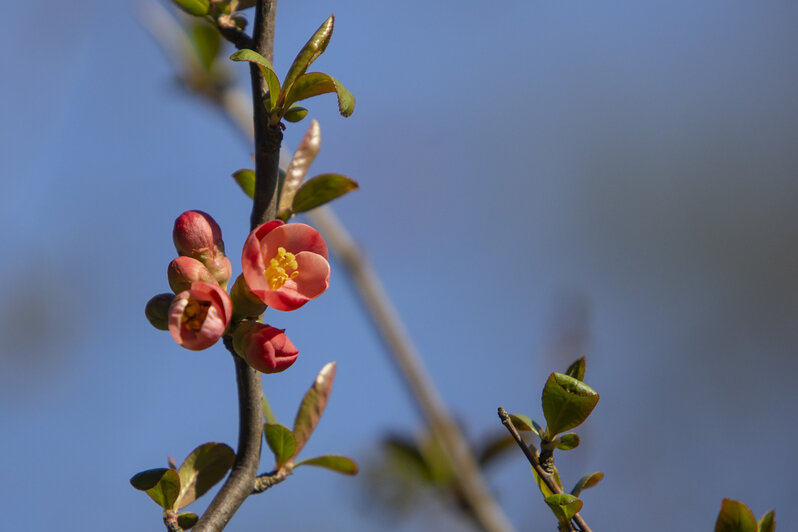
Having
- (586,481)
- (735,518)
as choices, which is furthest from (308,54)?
(735,518)

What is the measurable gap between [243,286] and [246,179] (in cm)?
20

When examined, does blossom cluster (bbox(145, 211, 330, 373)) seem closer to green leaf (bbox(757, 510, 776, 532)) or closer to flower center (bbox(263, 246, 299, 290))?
flower center (bbox(263, 246, 299, 290))

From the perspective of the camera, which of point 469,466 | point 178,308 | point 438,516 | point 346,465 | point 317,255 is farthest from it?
point 438,516

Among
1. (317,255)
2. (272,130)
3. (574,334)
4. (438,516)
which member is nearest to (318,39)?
(272,130)

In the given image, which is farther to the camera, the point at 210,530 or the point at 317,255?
the point at 317,255

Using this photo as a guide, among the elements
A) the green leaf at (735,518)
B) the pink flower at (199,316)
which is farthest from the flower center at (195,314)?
the green leaf at (735,518)

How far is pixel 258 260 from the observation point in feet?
2.35

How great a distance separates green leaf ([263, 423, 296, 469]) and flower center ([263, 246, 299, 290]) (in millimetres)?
158

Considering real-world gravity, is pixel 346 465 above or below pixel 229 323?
below

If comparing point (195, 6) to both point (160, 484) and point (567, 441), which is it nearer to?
point (160, 484)

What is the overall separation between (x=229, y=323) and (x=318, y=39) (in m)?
0.29

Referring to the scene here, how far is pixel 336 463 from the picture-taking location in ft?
3.07

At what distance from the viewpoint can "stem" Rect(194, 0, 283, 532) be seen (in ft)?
2.43

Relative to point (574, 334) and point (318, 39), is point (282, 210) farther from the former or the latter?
point (574, 334)
